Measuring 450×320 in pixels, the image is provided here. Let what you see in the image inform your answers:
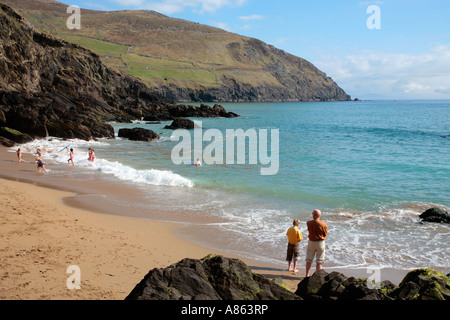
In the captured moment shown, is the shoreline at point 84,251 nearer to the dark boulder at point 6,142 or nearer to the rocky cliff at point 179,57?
the dark boulder at point 6,142

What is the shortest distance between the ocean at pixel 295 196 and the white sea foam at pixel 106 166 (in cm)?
6

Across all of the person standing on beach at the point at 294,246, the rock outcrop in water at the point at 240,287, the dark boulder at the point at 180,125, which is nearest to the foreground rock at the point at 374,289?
the rock outcrop in water at the point at 240,287

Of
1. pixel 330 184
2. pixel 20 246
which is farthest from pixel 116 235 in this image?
pixel 330 184

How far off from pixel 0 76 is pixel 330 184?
36431 millimetres

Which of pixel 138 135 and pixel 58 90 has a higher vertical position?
pixel 58 90

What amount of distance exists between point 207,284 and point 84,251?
14.6 ft

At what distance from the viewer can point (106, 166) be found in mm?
21375

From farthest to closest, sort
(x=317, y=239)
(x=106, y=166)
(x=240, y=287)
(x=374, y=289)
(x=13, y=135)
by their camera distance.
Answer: (x=13, y=135) < (x=106, y=166) < (x=317, y=239) < (x=374, y=289) < (x=240, y=287)

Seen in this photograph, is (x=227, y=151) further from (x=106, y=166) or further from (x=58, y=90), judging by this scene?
(x=58, y=90)

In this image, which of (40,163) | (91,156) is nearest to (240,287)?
(40,163)

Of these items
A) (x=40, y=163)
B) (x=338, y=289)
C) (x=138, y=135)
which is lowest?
(x=338, y=289)

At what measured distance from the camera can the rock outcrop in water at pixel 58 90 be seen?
105ft
